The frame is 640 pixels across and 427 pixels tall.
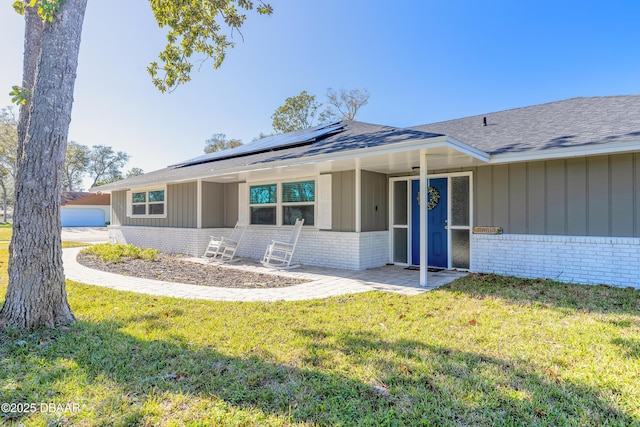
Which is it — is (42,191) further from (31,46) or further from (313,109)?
(313,109)

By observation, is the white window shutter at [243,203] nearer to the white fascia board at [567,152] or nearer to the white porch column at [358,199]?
the white porch column at [358,199]

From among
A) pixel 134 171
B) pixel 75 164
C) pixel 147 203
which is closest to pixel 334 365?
pixel 147 203

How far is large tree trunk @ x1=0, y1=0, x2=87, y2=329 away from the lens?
3.30 m

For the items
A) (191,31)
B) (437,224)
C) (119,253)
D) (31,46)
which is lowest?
(119,253)

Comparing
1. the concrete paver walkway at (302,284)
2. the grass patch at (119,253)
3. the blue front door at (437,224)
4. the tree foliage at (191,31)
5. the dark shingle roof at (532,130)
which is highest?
the tree foliage at (191,31)

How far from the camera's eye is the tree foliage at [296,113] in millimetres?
24812

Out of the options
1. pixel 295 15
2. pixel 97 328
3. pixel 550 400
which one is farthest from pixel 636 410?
pixel 295 15

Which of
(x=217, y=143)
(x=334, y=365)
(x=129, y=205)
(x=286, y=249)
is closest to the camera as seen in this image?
(x=334, y=365)

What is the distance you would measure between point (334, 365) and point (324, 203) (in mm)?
5611

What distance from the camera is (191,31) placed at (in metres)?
7.53

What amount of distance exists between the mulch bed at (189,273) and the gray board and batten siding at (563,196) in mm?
4151

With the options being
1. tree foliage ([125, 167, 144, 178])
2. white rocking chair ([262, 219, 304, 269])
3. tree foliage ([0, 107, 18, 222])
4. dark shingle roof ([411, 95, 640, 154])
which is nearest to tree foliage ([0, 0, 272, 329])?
white rocking chair ([262, 219, 304, 269])

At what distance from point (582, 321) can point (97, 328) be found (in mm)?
5290

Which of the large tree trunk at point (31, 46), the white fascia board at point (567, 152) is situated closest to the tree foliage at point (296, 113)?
the white fascia board at point (567, 152)
